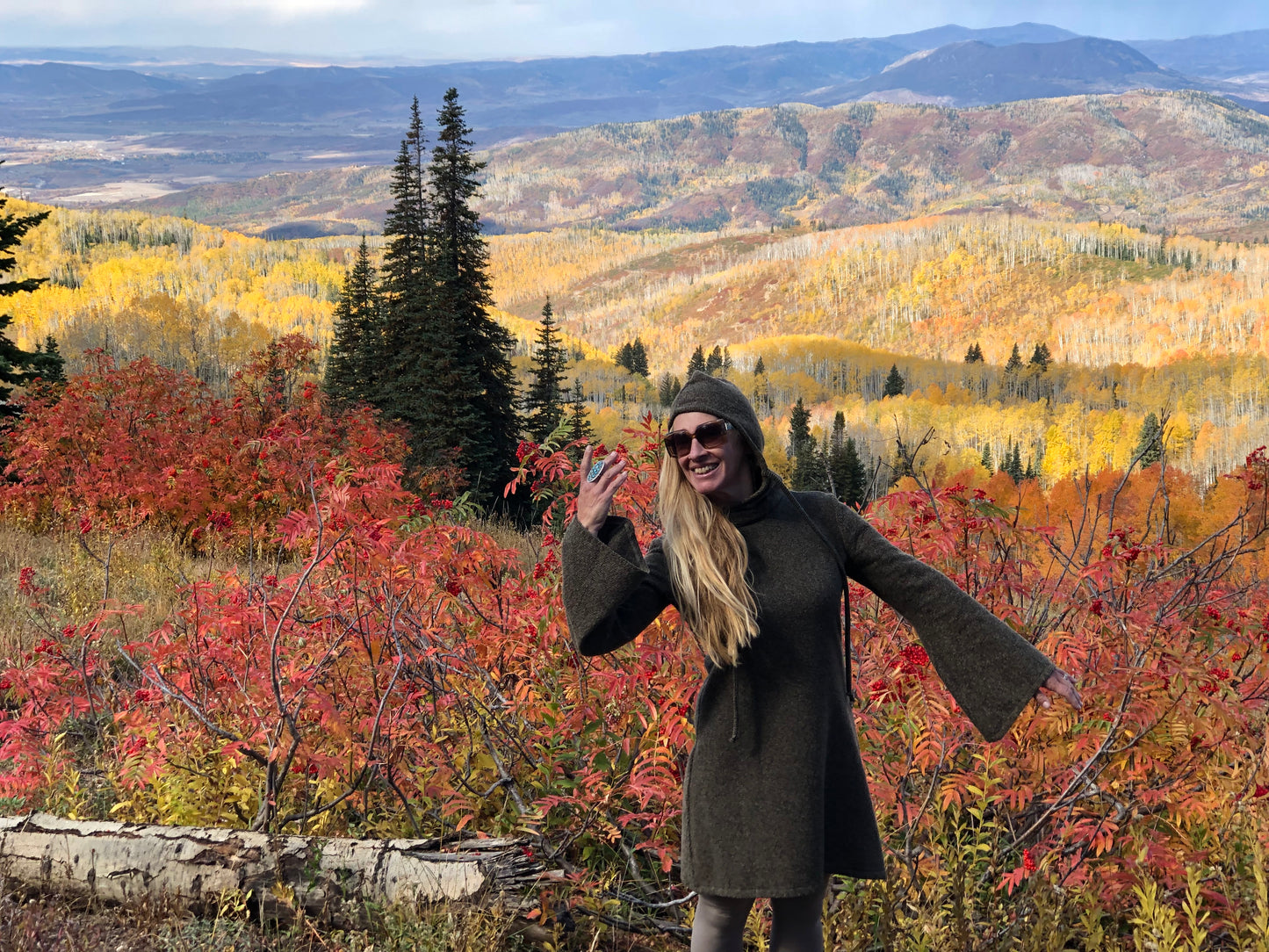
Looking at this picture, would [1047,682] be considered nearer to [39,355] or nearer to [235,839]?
[235,839]

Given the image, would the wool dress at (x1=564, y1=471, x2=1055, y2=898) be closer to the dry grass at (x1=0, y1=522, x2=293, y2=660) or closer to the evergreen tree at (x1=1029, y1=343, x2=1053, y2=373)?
the dry grass at (x1=0, y1=522, x2=293, y2=660)

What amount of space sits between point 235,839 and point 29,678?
1.80m

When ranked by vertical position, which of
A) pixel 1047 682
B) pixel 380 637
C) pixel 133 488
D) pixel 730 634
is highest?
pixel 730 634

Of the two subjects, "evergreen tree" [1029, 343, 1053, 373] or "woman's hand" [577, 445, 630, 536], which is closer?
"woman's hand" [577, 445, 630, 536]

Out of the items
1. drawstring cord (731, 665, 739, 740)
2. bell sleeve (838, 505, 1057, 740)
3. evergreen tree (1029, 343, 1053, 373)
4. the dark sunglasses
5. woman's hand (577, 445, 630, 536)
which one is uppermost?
the dark sunglasses

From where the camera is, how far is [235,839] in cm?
384

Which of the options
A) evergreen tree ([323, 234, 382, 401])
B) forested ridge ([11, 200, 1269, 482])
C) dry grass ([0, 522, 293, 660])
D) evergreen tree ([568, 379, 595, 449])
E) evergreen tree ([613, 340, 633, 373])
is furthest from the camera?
evergreen tree ([613, 340, 633, 373])

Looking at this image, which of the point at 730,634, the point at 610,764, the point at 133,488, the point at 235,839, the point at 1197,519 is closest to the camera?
the point at 730,634

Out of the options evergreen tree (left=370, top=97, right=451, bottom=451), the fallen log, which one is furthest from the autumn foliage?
evergreen tree (left=370, top=97, right=451, bottom=451)

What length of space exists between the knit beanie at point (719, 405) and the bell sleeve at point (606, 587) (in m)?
0.39

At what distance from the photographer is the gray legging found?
262cm

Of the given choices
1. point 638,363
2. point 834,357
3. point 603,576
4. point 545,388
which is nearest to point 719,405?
point 603,576

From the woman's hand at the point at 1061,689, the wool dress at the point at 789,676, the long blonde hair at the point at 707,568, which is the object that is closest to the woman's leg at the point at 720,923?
the wool dress at the point at 789,676

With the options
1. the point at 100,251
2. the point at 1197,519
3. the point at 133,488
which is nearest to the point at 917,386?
the point at 1197,519
